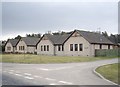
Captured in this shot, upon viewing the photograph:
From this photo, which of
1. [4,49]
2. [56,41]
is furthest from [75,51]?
[4,49]

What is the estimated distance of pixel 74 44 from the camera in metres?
58.3

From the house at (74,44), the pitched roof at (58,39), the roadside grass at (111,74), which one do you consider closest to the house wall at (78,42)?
the house at (74,44)

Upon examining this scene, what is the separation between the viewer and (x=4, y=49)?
9344 centimetres

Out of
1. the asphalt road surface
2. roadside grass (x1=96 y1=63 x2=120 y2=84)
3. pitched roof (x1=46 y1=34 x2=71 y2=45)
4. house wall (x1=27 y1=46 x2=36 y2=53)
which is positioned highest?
pitched roof (x1=46 y1=34 x2=71 y2=45)

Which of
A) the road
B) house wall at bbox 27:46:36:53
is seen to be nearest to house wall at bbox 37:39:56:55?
house wall at bbox 27:46:36:53

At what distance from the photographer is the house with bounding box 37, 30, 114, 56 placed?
55781mm

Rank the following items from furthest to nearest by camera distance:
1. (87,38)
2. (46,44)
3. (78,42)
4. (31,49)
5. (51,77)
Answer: (31,49) < (46,44) < (78,42) < (87,38) < (51,77)

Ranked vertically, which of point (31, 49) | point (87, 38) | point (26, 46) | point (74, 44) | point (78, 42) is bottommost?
point (31, 49)

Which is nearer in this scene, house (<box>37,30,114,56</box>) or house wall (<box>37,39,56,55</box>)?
house (<box>37,30,114,56</box>)

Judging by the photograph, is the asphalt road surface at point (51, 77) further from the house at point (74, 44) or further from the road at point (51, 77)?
the house at point (74, 44)

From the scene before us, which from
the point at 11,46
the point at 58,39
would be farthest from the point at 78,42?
the point at 11,46

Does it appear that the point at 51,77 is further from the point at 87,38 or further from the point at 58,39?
the point at 58,39

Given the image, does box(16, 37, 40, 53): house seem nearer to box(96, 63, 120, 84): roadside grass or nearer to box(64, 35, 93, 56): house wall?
box(64, 35, 93, 56): house wall

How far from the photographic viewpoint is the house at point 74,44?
55.8 metres
